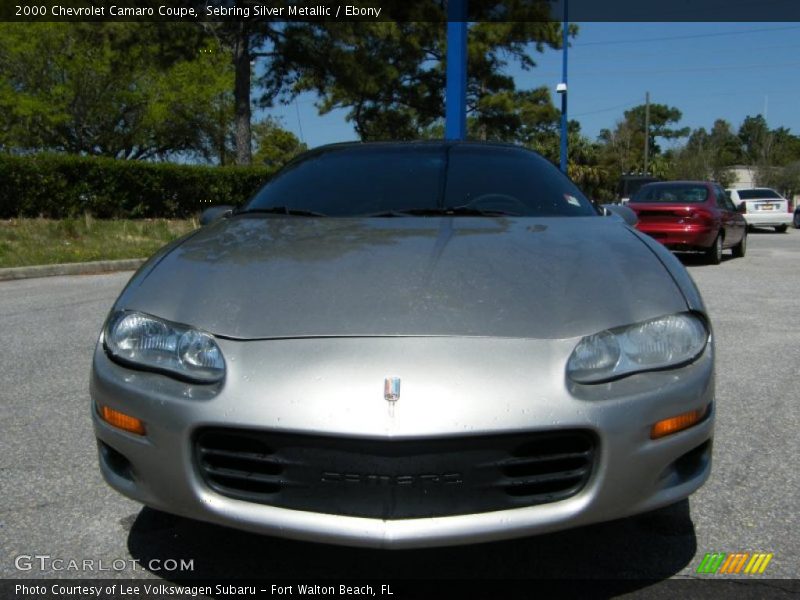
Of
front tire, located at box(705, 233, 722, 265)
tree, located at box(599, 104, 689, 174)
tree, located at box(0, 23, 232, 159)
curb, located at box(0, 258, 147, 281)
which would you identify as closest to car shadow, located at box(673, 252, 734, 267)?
front tire, located at box(705, 233, 722, 265)

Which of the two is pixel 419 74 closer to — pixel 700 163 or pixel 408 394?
pixel 408 394

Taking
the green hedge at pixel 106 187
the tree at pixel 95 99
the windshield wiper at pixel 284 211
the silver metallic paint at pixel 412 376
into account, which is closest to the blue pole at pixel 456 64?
the green hedge at pixel 106 187

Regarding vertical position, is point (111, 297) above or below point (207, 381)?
below

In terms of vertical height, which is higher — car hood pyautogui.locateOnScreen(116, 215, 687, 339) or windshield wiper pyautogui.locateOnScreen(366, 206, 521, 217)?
windshield wiper pyautogui.locateOnScreen(366, 206, 521, 217)

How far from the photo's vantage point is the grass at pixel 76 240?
10.9 m

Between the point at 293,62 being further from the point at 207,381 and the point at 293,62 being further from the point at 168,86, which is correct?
the point at 207,381

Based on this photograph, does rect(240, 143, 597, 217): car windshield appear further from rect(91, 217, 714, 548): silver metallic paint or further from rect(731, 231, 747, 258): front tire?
rect(731, 231, 747, 258): front tire

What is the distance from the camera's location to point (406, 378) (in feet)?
6.16

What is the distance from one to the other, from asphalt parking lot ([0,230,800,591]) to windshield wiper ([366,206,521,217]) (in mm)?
1218

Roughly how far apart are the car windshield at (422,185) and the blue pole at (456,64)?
9902 mm

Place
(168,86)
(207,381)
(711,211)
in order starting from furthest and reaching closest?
(168,86) < (711,211) < (207,381)

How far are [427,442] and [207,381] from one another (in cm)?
59

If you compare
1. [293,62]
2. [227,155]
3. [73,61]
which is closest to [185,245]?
[293,62]

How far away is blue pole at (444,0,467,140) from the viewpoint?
13000mm
